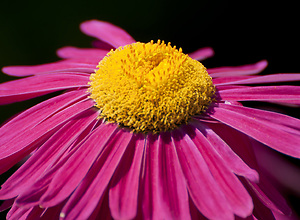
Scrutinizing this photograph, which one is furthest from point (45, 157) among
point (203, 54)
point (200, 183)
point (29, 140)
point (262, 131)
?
point (203, 54)

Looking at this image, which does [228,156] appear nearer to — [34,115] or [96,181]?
[96,181]

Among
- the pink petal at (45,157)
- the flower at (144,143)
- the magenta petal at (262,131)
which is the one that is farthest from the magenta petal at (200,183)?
the pink petal at (45,157)

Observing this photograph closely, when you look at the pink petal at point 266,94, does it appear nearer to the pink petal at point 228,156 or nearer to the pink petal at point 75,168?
the pink petal at point 228,156

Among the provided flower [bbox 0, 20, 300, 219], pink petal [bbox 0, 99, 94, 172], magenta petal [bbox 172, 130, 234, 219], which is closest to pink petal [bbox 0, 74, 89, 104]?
flower [bbox 0, 20, 300, 219]

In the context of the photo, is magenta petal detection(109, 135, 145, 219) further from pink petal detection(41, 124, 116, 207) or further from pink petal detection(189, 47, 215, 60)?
pink petal detection(189, 47, 215, 60)

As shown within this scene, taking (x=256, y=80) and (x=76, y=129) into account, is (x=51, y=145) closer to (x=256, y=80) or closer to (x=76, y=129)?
(x=76, y=129)

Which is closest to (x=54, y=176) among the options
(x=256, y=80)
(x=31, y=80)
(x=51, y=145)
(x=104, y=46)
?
(x=51, y=145)
